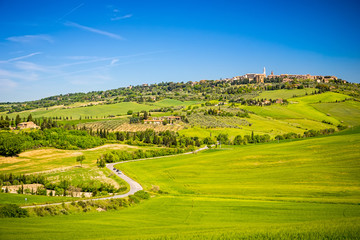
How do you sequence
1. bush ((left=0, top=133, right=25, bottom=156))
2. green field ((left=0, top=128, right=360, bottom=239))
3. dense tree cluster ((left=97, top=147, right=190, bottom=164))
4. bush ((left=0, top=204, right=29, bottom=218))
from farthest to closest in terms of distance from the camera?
1. dense tree cluster ((left=97, top=147, right=190, bottom=164))
2. bush ((left=0, top=133, right=25, bottom=156))
3. bush ((left=0, top=204, right=29, bottom=218))
4. green field ((left=0, top=128, right=360, bottom=239))

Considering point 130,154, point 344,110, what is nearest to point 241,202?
point 130,154

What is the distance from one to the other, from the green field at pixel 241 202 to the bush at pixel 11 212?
204cm

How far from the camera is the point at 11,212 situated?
3039 centimetres

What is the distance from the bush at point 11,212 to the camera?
30020 millimetres

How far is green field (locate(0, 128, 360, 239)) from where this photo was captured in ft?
76.9

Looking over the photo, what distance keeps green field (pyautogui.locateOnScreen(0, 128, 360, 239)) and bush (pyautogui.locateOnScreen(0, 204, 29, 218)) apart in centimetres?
204

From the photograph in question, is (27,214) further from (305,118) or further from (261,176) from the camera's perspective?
(305,118)

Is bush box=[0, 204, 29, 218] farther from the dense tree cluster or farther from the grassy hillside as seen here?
the grassy hillside

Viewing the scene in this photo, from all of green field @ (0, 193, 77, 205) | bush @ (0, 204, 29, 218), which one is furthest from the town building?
bush @ (0, 204, 29, 218)

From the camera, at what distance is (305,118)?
147750 millimetres

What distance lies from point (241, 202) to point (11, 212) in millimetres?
28139

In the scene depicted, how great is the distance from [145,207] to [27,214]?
14.4 meters

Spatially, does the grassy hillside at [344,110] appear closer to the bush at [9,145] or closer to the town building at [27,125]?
the bush at [9,145]

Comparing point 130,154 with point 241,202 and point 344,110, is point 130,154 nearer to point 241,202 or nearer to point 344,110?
point 241,202
